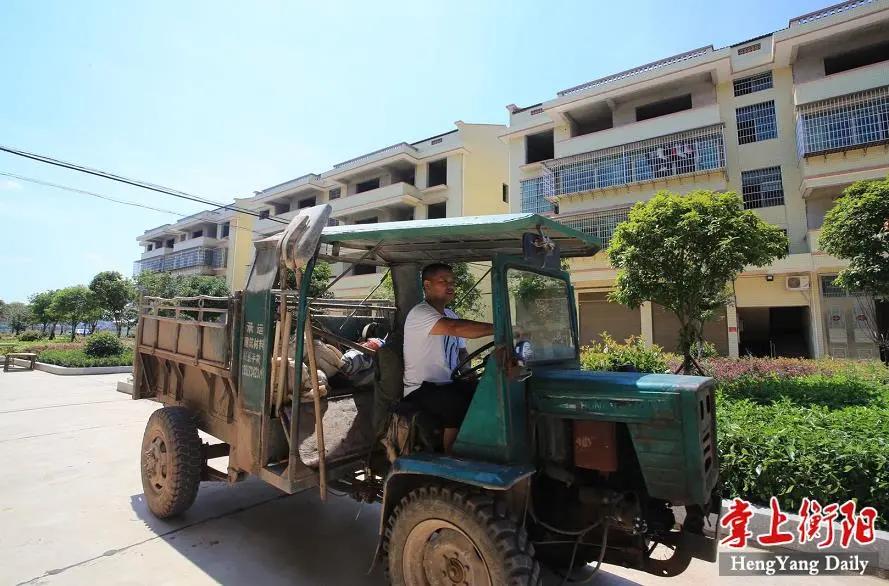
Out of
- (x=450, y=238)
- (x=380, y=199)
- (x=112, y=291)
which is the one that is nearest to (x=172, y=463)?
(x=450, y=238)

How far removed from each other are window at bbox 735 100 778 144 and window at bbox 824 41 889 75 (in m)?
2.11

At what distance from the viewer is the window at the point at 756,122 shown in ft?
58.5

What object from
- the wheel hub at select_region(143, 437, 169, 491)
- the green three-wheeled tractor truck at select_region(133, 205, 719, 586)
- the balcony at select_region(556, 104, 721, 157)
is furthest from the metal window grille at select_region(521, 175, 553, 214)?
the wheel hub at select_region(143, 437, 169, 491)

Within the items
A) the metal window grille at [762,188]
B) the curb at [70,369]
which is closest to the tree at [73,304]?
the curb at [70,369]

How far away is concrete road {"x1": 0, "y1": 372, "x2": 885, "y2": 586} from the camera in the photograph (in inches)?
128

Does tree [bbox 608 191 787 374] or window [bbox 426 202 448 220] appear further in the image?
window [bbox 426 202 448 220]

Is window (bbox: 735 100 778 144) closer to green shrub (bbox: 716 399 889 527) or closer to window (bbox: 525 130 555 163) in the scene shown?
window (bbox: 525 130 555 163)

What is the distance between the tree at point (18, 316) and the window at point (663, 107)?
196 ft

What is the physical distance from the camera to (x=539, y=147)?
23875 mm

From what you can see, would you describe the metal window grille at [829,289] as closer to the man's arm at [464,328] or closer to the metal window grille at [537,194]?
the metal window grille at [537,194]

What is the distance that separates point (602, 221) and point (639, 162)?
272cm

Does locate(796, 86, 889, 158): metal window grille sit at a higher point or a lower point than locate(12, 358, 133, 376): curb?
higher

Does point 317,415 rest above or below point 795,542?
above

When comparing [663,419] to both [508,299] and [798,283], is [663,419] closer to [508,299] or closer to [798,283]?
[508,299]
